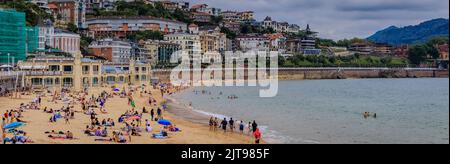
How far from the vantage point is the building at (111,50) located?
9675cm

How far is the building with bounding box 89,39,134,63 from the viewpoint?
96.8 m

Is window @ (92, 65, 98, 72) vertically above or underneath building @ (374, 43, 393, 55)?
underneath

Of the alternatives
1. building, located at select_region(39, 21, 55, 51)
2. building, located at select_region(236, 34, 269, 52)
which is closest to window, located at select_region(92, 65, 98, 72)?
building, located at select_region(39, 21, 55, 51)

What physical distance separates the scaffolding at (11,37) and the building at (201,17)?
302 ft

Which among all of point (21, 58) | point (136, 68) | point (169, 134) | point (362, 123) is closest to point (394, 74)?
point (136, 68)

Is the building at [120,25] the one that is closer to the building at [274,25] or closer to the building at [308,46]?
the building at [308,46]

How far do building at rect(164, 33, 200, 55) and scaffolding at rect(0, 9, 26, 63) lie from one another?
53.6 meters

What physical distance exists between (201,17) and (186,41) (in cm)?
4059

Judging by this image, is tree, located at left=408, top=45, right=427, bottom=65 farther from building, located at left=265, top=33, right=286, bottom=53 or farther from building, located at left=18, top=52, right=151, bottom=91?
building, located at left=18, top=52, right=151, bottom=91

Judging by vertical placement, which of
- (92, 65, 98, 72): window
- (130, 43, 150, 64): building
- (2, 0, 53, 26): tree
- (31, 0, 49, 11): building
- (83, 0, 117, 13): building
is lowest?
(92, 65, 98, 72): window

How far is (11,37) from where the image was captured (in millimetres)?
68312

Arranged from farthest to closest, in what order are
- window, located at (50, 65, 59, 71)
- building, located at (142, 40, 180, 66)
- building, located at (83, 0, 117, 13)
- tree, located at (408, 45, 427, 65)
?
1. tree, located at (408, 45, 427, 65)
2. building, located at (83, 0, 117, 13)
3. building, located at (142, 40, 180, 66)
4. window, located at (50, 65, 59, 71)

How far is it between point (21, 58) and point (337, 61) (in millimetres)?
96956

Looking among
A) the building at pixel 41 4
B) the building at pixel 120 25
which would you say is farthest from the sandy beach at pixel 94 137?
the building at pixel 120 25
